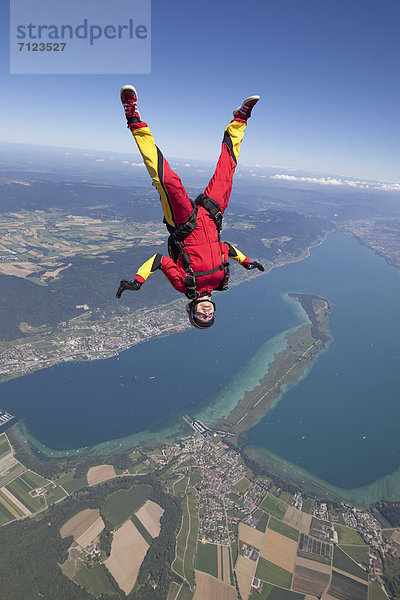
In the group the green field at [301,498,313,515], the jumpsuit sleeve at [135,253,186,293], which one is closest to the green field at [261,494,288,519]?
the green field at [301,498,313,515]

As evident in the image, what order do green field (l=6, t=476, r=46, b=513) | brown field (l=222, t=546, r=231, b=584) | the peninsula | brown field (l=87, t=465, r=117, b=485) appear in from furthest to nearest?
the peninsula < brown field (l=87, t=465, r=117, b=485) < green field (l=6, t=476, r=46, b=513) < brown field (l=222, t=546, r=231, b=584)

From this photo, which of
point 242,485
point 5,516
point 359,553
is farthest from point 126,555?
point 359,553

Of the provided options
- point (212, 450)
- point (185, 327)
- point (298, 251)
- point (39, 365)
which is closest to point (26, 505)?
point (212, 450)

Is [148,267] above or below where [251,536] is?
above

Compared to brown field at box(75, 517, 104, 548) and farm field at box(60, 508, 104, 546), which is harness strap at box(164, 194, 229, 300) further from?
farm field at box(60, 508, 104, 546)

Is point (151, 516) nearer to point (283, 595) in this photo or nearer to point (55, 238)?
point (283, 595)

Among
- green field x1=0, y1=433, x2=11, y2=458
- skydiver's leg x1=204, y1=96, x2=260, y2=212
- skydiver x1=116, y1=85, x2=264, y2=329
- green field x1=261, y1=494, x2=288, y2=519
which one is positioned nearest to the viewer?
skydiver x1=116, y1=85, x2=264, y2=329

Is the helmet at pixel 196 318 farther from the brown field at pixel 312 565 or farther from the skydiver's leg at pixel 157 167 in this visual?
the brown field at pixel 312 565
